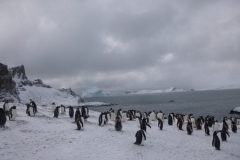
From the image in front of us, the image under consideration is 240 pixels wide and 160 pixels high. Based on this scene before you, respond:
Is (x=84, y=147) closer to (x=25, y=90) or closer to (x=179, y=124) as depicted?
(x=179, y=124)

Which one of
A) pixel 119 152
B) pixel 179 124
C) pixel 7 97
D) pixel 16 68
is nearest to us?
pixel 119 152

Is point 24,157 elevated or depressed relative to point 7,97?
depressed

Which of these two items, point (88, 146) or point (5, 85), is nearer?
point (88, 146)

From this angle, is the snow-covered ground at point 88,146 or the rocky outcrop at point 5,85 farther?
the rocky outcrop at point 5,85

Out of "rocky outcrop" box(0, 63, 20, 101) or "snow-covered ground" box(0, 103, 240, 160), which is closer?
"snow-covered ground" box(0, 103, 240, 160)

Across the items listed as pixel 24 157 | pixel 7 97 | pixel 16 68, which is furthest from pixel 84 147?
pixel 16 68

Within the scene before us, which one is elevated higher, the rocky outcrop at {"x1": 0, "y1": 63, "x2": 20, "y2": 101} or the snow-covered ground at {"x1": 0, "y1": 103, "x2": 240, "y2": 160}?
the rocky outcrop at {"x1": 0, "y1": 63, "x2": 20, "y2": 101}

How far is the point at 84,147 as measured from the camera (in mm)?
12211

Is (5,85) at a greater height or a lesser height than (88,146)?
greater

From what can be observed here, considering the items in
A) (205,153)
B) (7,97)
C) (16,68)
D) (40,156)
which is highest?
(16,68)

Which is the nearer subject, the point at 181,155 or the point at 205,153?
the point at 181,155

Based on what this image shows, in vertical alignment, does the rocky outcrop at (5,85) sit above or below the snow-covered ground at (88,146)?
above

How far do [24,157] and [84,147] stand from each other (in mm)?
3352

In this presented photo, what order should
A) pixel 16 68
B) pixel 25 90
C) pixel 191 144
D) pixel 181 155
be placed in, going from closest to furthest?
pixel 181 155
pixel 191 144
pixel 25 90
pixel 16 68
